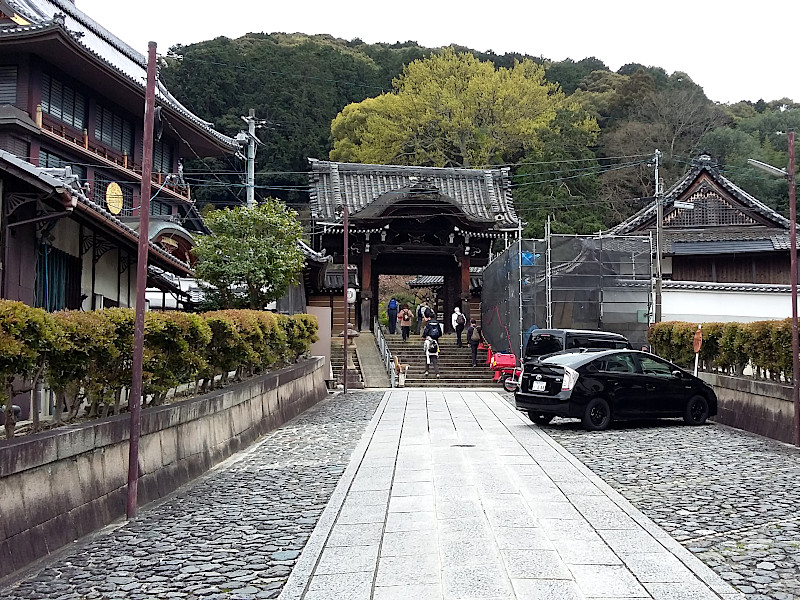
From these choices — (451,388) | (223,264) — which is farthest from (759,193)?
(223,264)

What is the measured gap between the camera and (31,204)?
11.1 meters

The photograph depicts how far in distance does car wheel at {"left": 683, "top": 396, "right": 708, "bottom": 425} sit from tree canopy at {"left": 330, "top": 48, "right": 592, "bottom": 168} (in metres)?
34.7

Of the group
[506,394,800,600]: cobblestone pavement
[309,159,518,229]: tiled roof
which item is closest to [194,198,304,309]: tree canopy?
[506,394,800,600]: cobblestone pavement

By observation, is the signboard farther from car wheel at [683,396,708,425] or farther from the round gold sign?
the round gold sign

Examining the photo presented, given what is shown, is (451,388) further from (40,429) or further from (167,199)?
(40,429)

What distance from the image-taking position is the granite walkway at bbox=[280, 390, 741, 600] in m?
4.93

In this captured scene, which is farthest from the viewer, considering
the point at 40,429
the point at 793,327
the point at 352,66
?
the point at 352,66

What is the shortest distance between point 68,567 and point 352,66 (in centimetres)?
5799

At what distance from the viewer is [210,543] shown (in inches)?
243

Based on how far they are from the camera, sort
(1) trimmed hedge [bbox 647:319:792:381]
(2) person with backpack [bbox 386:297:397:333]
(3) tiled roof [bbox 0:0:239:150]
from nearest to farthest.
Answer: (1) trimmed hedge [bbox 647:319:792:381] < (3) tiled roof [bbox 0:0:239:150] < (2) person with backpack [bbox 386:297:397:333]

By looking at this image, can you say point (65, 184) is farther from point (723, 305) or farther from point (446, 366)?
point (723, 305)

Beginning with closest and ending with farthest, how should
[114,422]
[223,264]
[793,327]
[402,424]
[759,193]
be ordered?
[114,422] → [793,327] → [402,424] → [223,264] → [759,193]

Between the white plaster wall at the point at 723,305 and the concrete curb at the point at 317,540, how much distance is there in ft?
71.7

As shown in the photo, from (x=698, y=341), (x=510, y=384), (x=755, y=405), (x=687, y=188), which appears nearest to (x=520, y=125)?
(x=687, y=188)
